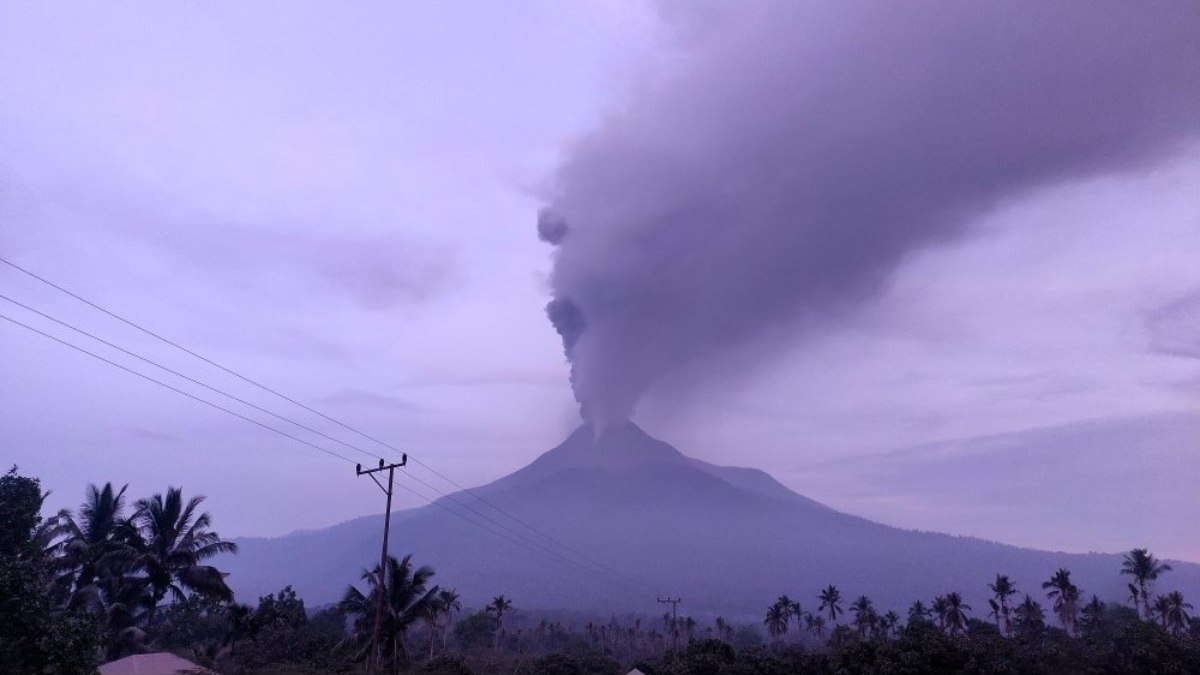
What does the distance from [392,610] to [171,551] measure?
12.5 metres

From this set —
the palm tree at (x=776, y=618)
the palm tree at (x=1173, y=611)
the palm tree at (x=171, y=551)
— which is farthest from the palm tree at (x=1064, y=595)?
the palm tree at (x=171, y=551)

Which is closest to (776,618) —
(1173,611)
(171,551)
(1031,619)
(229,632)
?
(1031,619)

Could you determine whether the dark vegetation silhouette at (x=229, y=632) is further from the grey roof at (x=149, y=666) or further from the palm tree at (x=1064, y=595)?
the palm tree at (x=1064, y=595)

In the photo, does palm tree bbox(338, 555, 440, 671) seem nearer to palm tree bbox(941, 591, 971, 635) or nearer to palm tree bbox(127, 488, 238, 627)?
palm tree bbox(127, 488, 238, 627)

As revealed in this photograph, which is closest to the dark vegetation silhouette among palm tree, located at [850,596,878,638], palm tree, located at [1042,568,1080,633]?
palm tree, located at [1042,568,1080,633]

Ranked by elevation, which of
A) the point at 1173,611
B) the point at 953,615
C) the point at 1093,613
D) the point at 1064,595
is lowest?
the point at 953,615

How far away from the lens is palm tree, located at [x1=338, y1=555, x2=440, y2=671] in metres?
45.0

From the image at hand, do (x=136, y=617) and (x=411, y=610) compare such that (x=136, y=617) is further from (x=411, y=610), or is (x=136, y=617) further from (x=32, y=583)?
(x=32, y=583)

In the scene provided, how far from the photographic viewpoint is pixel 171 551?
38438 mm

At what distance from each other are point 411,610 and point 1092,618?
85.9 meters

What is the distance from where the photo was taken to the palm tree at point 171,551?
124ft

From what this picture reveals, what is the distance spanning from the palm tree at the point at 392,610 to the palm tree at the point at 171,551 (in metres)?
8.27

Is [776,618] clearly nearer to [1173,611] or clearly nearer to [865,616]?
[865,616]

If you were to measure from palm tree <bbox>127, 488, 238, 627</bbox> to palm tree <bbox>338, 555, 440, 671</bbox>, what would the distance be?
8.27m
